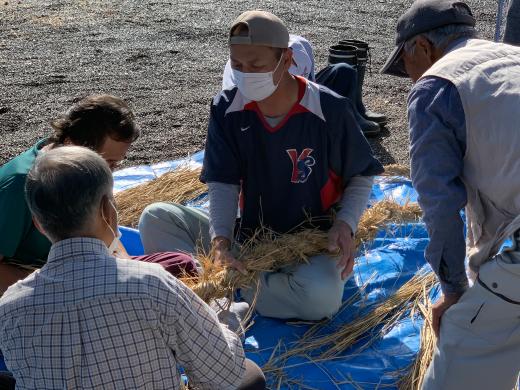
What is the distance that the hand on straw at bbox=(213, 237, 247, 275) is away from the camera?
2703 millimetres

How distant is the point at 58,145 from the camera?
8.05 feet

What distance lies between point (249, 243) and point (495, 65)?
125 cm

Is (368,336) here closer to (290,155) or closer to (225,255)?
(225,255)

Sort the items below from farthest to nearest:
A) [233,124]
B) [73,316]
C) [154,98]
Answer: [154,98] → [233,124] → [73,316]

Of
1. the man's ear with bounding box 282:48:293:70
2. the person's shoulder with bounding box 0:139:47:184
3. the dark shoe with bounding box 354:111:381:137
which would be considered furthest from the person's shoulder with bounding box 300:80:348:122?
the dark shoe with bounding box 354:111:381:137

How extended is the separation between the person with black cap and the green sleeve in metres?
1.22

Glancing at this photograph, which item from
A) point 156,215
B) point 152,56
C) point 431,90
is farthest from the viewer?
point 152,56

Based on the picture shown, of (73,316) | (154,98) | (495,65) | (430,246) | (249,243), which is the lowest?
(154,98)

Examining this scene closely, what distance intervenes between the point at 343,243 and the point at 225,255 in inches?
18.2

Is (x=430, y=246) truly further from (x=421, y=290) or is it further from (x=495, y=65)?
(x=421, y=290)

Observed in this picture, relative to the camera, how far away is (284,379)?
266 centimetres

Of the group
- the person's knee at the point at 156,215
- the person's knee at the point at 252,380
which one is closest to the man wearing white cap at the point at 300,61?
the person's knee at the point at 156,215

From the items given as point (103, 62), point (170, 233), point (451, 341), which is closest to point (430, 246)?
point (451, 341)

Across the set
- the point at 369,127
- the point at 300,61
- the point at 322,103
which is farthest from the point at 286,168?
the point at 369,127
